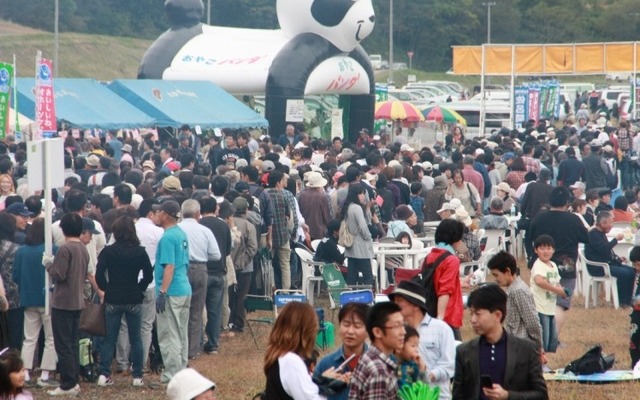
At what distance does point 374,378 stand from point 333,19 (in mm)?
23820

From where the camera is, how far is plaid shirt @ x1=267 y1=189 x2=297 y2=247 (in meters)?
14.1

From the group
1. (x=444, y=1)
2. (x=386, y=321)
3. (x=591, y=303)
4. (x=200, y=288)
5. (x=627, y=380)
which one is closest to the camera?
(x=386, y=321)

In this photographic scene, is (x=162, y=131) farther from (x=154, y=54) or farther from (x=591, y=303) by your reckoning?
(x=591, y=303)

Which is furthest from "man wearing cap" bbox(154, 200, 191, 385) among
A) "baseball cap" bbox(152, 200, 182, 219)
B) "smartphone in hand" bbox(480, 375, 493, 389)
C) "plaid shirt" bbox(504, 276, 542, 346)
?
"smartphone in hand" bbox(480, 375, 493, 389)

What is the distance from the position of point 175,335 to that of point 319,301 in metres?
4.80

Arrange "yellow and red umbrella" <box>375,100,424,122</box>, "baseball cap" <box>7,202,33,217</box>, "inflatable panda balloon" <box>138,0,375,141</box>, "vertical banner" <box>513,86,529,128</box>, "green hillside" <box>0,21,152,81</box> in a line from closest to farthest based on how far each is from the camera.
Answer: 1. "baseball cap" <box>7,202,33,217</box>
2. "inflatable panda balloon" <box>138,0,375,141</box>
3. "yellow and red umbrella" <box>375,100,424,122</box>
4. "vertical banner" <box>513,86,529,128</box>
5. "green hillside" <box>0,21,152,81</box>

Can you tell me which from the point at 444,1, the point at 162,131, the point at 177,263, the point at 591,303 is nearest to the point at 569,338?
the point at 591,303

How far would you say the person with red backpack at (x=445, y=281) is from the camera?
316 inches

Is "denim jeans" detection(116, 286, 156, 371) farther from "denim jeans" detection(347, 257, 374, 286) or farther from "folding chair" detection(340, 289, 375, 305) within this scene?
"denim jeans" detection(347, 257, 374, 286)

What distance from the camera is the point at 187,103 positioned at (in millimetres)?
25531

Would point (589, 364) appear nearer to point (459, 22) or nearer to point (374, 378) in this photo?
point (374, 378)

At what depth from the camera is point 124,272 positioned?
33.8 ft

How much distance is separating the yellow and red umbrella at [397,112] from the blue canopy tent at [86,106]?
1166 centimetres

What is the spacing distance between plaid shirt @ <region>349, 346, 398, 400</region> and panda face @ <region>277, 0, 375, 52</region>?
23.6 meters
